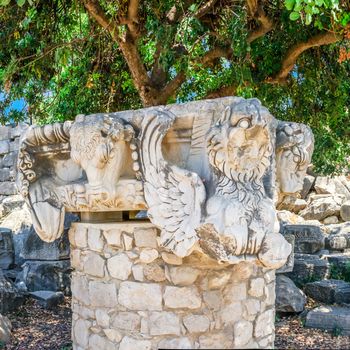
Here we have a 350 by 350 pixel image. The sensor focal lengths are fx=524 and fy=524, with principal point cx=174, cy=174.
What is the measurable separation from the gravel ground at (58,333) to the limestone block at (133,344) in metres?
1.43

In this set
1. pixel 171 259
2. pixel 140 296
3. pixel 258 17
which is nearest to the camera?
pixel 171 259

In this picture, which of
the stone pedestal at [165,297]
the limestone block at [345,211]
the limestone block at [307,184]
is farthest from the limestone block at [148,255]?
the limestone block at [307,184]

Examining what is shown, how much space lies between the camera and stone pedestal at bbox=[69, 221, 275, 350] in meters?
3.76

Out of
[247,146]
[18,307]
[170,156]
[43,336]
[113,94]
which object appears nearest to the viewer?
[247,146]

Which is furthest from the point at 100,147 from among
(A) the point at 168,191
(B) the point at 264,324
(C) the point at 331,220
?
(C) the point at 331,220

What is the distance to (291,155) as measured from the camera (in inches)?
157

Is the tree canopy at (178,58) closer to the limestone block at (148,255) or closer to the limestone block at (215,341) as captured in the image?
the limestone block at (148,255)

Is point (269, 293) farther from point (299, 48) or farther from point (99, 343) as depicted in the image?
point (299, 48)

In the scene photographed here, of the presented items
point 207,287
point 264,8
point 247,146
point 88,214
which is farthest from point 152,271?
point 264,8

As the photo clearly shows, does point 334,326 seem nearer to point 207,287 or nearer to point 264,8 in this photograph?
point 207,287

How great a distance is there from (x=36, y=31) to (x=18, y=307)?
366 centimetres

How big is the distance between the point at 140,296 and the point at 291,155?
5.08ft

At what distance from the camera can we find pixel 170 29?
5793mm

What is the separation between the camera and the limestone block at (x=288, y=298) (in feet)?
20.0
